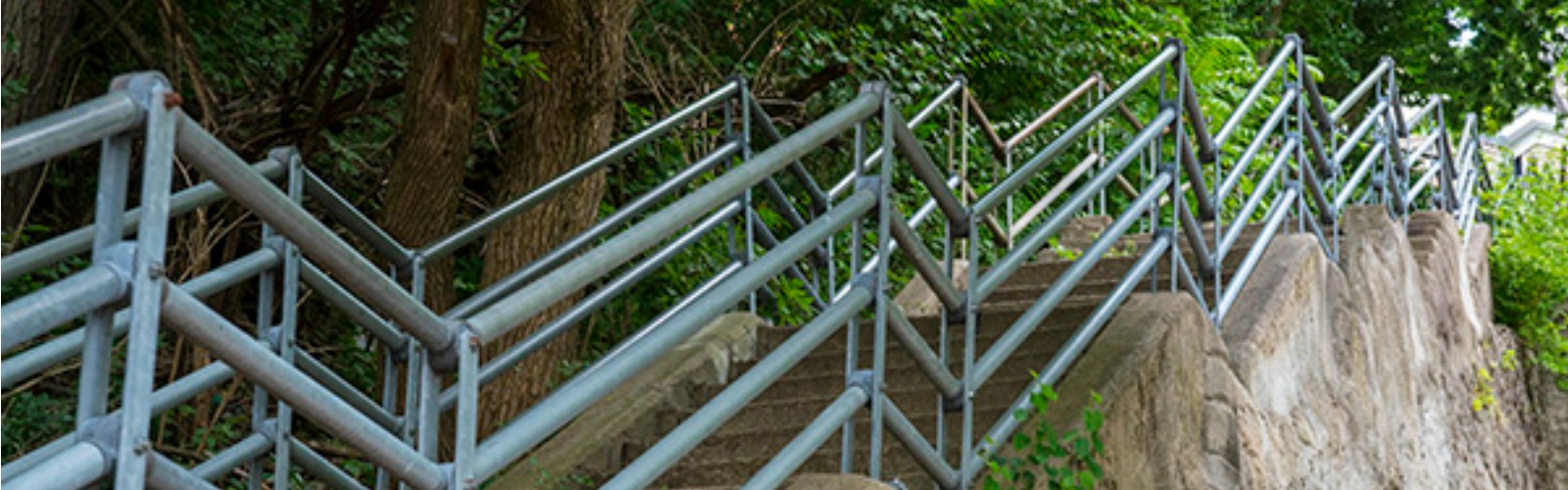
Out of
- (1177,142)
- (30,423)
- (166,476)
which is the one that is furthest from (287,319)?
(30,423)

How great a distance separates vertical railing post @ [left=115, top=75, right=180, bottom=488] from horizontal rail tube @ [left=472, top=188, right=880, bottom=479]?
1.94 feet

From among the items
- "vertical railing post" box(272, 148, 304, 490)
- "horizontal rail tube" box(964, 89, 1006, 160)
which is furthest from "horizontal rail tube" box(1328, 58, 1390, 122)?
"vertical railing post" box(272, 148, 304, 490)

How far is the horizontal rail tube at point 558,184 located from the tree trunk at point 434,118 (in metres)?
1.08

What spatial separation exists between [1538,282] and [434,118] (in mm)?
6470

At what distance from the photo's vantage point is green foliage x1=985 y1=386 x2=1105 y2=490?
13.9ft

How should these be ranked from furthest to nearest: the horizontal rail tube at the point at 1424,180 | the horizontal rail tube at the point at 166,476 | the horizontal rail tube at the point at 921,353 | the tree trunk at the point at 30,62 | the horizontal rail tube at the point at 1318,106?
the horizontal rail tube at the point at 1424,180 → the tree trunk at the point at 30,62 → the horizontal rail tube at the point at 1318,106 → the horizontal rail tube at the point at 921,353 → the horizontal rail tube at the point at 166,476

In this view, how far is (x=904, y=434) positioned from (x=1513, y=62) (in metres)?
11.3

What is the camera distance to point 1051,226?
15.4 feet

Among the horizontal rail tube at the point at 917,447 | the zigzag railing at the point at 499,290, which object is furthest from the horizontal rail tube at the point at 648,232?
the horizontal rail tube at the point at 917,447

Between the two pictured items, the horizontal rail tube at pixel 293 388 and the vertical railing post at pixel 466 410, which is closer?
the horizontal rail tube at pixel 293 388

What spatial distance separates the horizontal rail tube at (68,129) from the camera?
197cm

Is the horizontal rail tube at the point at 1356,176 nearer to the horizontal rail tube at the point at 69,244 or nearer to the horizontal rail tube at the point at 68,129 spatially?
the horizontal rail tube at the point at 69,244

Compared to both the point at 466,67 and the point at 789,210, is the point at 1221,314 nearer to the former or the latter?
the point at 789,210

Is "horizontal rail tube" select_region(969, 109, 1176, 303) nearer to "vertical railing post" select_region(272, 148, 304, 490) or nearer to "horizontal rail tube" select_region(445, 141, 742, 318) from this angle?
"horizontal rail tube" select_region(445, 141, 742, 318)
